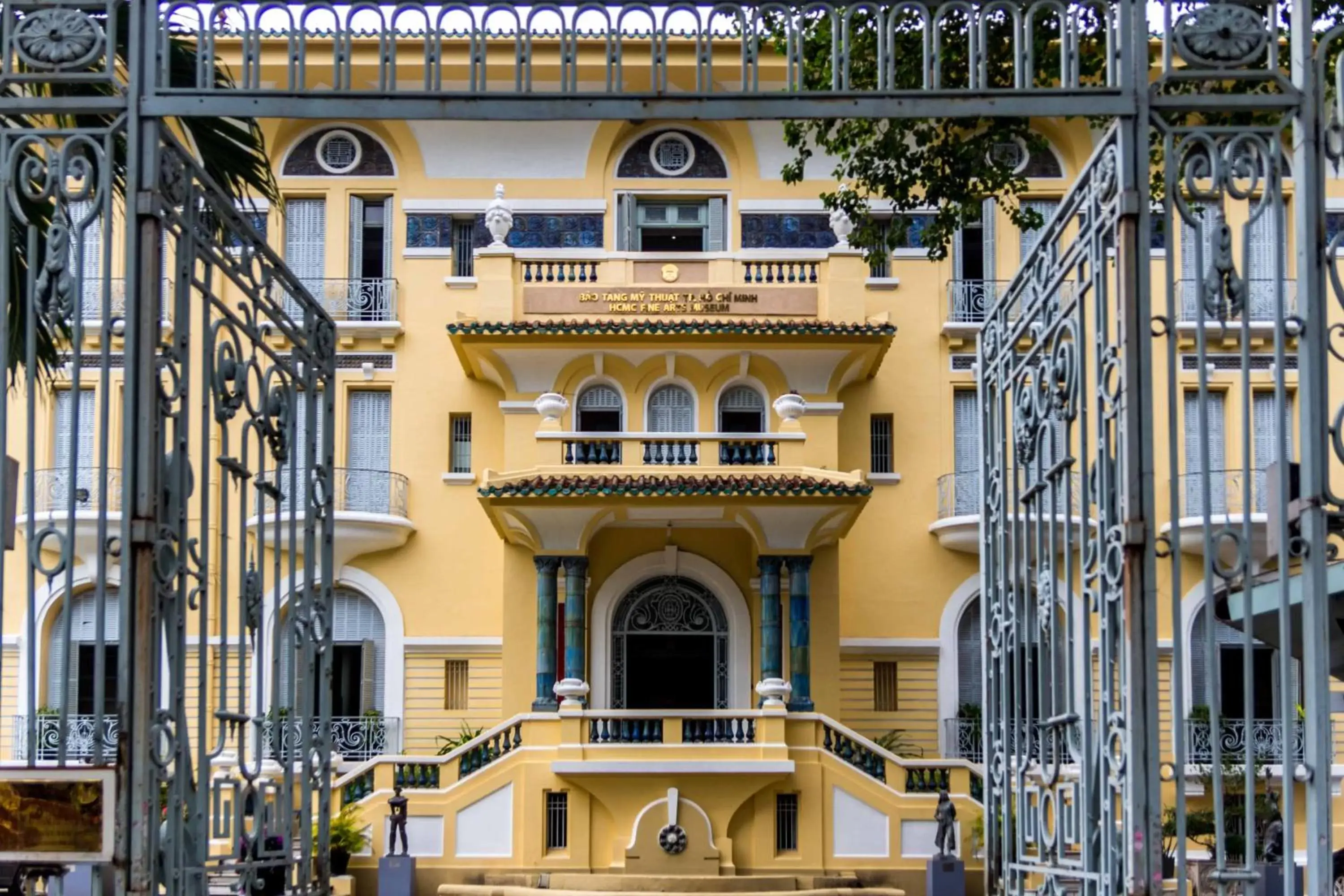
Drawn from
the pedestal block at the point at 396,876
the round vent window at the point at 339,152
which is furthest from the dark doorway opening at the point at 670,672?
the round vent window at the point at 339,152

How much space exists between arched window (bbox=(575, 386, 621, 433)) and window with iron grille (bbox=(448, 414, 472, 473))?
1907 millimetres

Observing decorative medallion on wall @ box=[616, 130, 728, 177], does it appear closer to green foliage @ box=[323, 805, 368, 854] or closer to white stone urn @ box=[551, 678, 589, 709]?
white stone urn @ box=[551, 678, 589, 709]

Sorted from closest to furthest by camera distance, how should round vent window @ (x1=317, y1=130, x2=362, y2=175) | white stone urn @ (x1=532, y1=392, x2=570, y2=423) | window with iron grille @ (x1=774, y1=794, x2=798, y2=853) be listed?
window with iron grille @ (x1=774, y1=794, x2=798, y2=853) < white stone urn @ (x1=532, y1=392, x2=570, y2=423) < round vent window @ (x1=317, y1=130, x2=362, y2=175)

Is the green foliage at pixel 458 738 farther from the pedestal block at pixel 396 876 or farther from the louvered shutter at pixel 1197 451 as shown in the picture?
the louvered shutter at pixel 1197 451

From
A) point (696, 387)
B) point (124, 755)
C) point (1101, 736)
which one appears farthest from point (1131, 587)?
point (696, 387)

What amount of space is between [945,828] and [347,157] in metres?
13.2

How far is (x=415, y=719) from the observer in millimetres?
27406

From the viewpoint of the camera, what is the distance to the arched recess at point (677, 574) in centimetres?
2686

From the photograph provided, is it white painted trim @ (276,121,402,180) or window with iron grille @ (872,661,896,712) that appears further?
white painted trim @ (276,121,402,180)

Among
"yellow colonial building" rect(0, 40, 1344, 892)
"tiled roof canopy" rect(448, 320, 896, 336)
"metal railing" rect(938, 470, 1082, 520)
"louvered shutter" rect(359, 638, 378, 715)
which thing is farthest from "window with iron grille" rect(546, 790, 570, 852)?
"metal railing" rect(938, 470, 1082, 520)

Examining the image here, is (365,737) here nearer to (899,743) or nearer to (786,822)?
(786,822)

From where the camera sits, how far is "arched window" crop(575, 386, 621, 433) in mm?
27359

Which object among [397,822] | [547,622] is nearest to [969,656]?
[547,622]

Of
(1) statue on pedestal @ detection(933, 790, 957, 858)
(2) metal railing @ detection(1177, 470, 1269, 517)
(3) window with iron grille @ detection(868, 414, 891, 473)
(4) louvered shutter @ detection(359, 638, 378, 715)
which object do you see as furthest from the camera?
(3) window with iron grille @ detection(868, 414, 891, 473)
